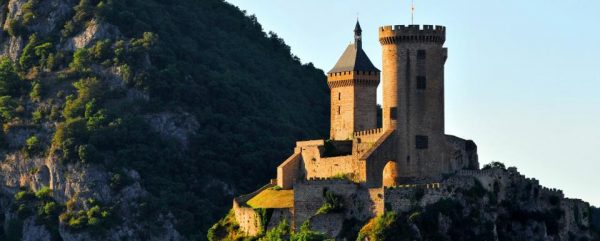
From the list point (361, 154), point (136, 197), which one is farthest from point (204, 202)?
point (361, 154)

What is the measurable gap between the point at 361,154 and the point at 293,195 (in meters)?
5.54

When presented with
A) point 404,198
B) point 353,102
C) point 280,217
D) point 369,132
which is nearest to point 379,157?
point 369,132

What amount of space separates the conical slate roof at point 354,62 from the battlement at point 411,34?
8.09 metres

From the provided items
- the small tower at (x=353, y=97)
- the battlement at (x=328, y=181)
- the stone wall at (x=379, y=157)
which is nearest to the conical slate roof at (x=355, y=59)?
the small tower at (x=353, y=97)

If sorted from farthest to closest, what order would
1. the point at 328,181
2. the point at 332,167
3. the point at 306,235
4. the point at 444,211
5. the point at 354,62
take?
the point at 354,62 → the point at 332,167 → the point at 328,181 → the point at 444,211 → the point at 306,235

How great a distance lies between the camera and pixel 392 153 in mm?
150500

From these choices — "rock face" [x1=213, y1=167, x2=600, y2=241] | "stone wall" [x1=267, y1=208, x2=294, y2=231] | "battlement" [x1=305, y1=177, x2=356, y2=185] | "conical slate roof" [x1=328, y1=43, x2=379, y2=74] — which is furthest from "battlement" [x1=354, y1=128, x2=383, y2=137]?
"stone wall" [x1=267, y1=208, x2=294, y2=231]

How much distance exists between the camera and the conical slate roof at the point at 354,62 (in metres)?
160

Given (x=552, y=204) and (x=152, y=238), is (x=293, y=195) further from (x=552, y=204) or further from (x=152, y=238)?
(x=152, y=238)

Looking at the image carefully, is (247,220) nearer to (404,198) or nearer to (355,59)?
(404,198)

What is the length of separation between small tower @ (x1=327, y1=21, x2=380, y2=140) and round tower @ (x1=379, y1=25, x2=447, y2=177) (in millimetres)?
6577

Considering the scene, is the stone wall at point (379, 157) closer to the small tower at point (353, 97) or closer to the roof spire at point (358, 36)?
the small tower at point (353, 97)

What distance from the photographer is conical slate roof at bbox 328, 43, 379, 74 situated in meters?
160

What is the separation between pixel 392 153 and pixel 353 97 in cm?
950
